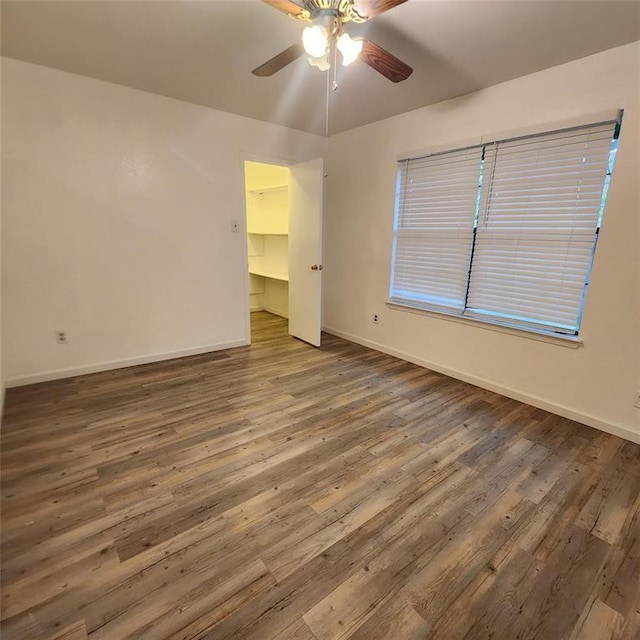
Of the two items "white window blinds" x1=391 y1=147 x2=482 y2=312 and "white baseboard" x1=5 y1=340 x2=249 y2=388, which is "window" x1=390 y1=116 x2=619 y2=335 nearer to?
"white window blinds" x1=391 y1=147 x2=482 y2=312

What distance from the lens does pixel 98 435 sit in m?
2.25

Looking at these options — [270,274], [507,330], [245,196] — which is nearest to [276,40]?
[245,196]

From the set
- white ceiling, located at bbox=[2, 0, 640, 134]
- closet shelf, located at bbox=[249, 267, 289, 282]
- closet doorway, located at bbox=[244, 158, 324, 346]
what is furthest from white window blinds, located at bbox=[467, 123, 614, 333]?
closet shelf, located at bbox=[249, 267, 289, 282]

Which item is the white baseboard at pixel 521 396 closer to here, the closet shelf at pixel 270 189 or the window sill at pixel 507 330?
the window sill at pixel 507 330

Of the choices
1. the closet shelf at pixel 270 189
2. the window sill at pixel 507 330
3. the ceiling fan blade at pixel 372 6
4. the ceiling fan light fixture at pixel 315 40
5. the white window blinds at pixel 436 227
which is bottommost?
the window sill at pixel 507 330

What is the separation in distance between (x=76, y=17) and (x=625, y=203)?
3.64 m

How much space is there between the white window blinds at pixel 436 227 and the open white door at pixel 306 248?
0.89m

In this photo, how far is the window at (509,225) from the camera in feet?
7.84

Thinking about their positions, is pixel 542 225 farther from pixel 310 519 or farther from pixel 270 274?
pixel 270 274

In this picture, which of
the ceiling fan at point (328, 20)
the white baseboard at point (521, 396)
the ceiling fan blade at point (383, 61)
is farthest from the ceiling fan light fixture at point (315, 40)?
the white baseboard at point (521, 396)

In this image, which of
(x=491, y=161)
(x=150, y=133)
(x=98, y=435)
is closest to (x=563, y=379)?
(x=491, y=161)

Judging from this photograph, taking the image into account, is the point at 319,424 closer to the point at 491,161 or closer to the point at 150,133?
the point at 491,161

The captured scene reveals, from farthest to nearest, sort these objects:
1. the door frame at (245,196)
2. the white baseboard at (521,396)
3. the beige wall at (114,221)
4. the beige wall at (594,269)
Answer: the door frame at (245,196) < the beige wall at (114,221) < the white baseboard at (521,396) < the beige wall at (594,269)

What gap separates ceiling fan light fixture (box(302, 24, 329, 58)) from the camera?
5.28 feet
